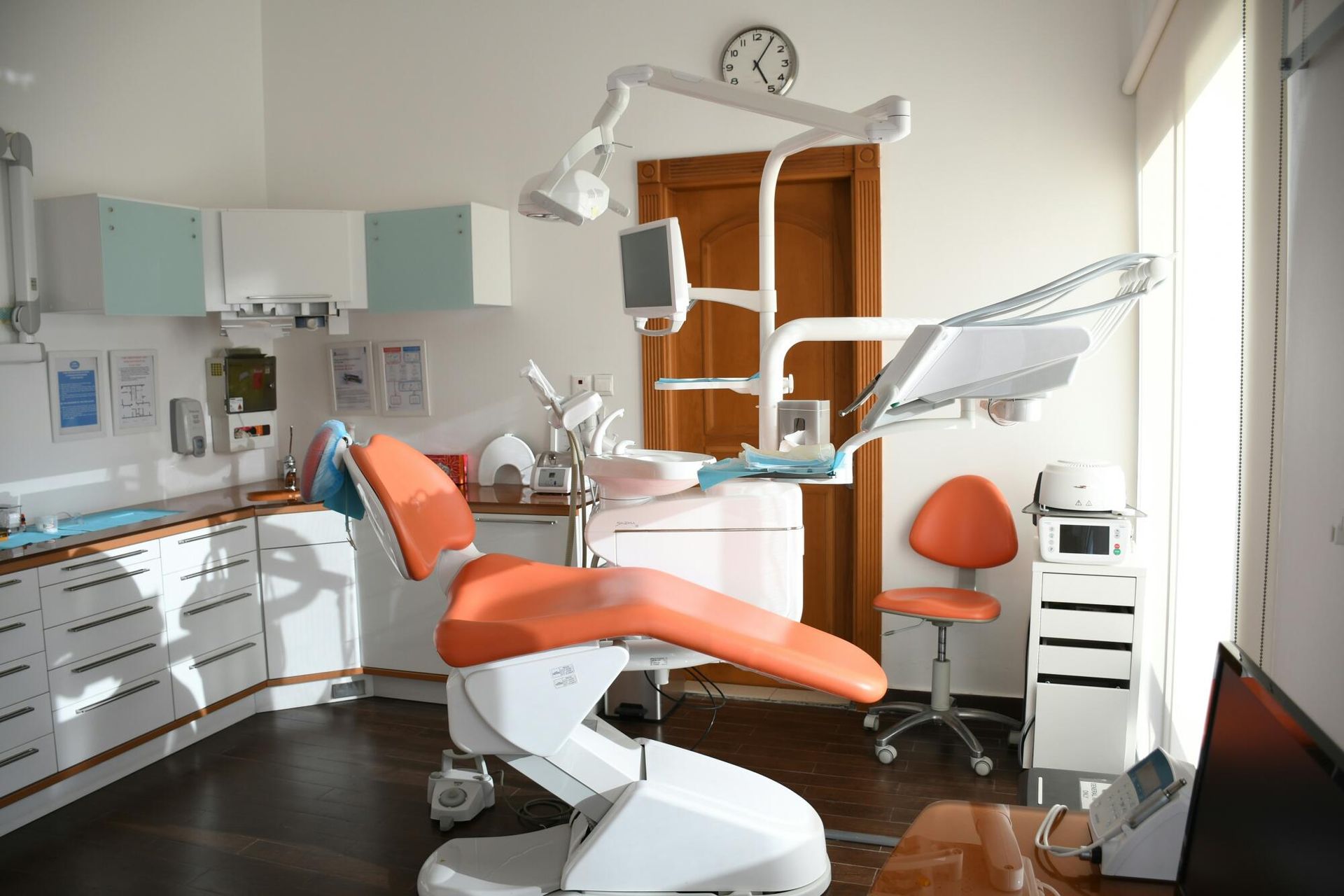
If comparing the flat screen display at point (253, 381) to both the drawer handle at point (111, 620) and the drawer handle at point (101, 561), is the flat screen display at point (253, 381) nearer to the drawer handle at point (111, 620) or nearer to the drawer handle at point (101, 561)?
the drawer handle at point (101, 561)

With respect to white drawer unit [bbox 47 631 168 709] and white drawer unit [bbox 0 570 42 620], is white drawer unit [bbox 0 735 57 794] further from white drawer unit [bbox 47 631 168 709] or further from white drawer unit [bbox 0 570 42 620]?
white drawer unit [bbox 0 570 42 620]

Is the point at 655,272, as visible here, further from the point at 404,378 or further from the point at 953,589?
the point at 404,378

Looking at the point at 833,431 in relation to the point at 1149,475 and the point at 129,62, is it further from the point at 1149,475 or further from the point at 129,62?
the point at 129,62

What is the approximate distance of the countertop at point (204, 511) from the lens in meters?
3.21

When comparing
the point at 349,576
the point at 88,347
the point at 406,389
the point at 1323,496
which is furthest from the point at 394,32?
the point at 1323,496

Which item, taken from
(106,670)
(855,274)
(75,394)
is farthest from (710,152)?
(106,670)

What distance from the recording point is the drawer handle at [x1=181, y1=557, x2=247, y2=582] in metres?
3.74

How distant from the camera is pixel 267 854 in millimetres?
2922

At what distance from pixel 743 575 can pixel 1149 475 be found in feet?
6.17

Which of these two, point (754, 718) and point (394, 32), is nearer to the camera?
point (754, 718)

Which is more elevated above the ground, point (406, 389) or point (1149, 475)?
point (406, 389)

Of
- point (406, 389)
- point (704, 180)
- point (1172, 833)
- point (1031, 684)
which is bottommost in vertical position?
point (1031, 684)

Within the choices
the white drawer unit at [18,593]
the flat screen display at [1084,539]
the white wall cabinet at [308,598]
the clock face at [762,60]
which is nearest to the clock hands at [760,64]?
the clock face at [762,60]

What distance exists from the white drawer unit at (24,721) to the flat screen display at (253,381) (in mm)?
1792
